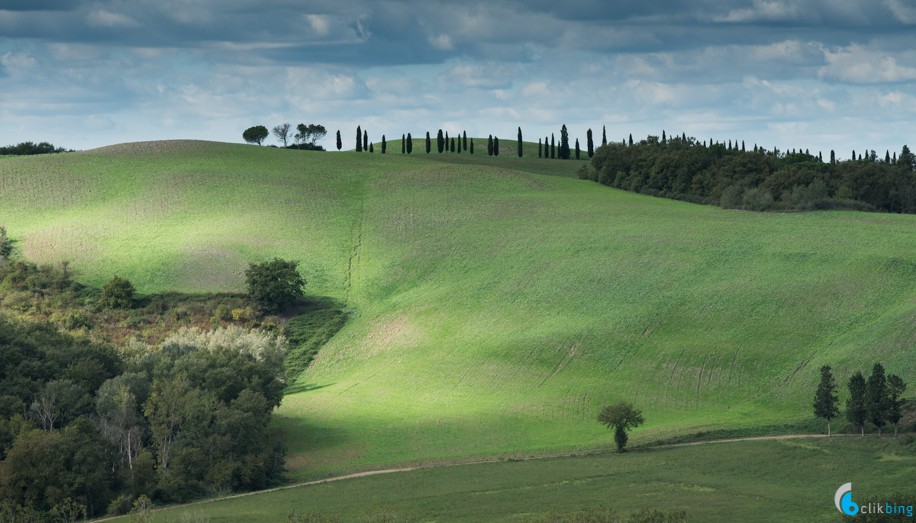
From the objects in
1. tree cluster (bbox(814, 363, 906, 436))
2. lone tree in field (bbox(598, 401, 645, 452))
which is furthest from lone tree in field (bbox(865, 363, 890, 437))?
lone tree in field (bbox(598, 401, 645, 452))

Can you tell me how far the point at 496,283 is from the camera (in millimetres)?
106125

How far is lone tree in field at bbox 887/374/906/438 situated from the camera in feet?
219

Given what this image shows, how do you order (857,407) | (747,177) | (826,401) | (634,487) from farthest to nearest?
(747,177)
(826,401)
(857,407)
(634,487)

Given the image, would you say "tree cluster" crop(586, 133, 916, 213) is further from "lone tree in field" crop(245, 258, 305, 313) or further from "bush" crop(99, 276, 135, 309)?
"bush" crop(99, 276, 135, 309)

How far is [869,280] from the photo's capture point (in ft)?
308

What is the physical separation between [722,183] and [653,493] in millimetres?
90677

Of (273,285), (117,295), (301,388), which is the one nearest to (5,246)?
(117,295)

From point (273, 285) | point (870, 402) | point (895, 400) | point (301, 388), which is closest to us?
point (870, 402)

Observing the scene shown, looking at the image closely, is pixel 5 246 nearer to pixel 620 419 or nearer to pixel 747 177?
pixel 620 419

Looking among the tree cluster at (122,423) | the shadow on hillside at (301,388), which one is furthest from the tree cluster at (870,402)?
the shadow on hillside at (301,388)

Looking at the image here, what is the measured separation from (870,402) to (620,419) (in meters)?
13.2

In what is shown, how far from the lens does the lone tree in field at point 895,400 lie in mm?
66688

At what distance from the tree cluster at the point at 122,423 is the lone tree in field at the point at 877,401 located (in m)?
32.4

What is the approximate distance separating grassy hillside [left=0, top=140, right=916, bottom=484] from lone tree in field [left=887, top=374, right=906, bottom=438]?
6.26 metres
